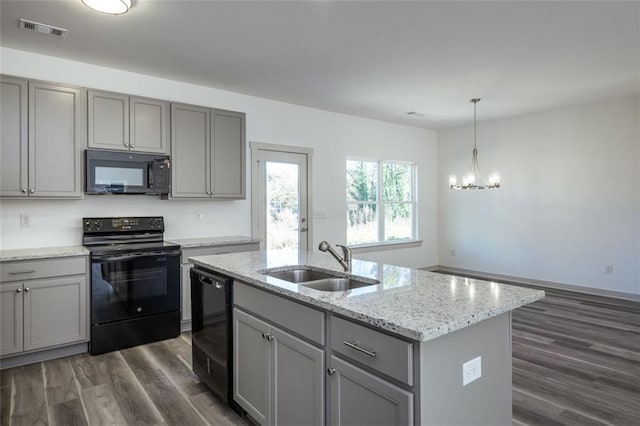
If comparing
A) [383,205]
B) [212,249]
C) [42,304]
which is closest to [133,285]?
[42,304]

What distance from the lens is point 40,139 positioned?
129 inches

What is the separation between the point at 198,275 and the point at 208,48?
2011 millimetres

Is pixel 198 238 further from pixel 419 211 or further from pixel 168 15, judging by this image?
pixel 419 211

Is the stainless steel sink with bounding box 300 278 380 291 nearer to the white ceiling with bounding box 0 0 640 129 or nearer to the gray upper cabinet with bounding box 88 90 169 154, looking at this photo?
the white ceiling with bounding box 0 0 640 129

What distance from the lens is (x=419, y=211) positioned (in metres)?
7.05

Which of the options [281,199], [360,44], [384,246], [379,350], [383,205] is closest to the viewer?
[379,350]

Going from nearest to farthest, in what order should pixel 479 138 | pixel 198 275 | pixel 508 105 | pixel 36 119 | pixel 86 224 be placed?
pixel 198 275
pixel 36 119
pixel 86 224
pixel 508 105
pixel 479 138

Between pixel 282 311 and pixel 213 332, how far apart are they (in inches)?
33.1

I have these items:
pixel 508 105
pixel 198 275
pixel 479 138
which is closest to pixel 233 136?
pixel 198 275

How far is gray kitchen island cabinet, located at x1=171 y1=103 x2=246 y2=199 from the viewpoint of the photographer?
158 inches

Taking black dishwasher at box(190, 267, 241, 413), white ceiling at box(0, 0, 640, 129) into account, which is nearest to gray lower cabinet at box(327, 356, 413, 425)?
black dishwasher at box(190, 267, 241, 413)

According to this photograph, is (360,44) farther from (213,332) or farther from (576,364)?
(576,364)

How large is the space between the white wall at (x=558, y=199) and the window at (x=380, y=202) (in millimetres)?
897

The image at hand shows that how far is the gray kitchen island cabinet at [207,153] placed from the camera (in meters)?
4.02
